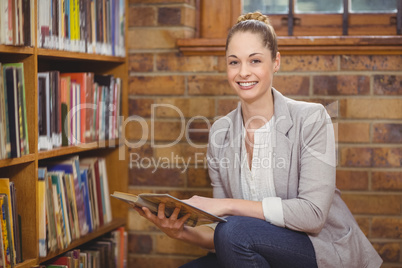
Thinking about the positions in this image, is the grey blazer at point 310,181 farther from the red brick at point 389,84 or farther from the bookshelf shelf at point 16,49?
the bookshelf shelf at point 16,49

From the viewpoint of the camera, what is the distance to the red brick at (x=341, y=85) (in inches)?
82.6

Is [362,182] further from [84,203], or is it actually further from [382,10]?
[84,203]

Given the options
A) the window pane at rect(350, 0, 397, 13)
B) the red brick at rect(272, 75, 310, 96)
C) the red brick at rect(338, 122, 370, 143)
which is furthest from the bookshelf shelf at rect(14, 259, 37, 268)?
the window pane at rect(350, 0, 397, 13)

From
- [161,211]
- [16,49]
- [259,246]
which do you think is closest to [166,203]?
[161,211]

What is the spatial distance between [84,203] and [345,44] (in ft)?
3.85

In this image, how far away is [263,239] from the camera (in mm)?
1478

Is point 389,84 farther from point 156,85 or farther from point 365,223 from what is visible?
point 156,85

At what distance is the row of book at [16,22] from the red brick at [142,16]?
2.26ft

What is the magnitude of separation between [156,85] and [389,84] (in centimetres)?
94

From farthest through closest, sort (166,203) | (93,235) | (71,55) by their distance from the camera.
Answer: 1. (93,235)
2. (71,55)
3. (166,203)

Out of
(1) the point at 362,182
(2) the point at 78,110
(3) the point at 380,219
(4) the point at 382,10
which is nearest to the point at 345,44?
(4) the point at 382,10

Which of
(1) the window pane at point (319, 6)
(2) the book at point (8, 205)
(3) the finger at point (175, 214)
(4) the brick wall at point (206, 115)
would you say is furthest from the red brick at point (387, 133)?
(2) the book at point (8, 205)

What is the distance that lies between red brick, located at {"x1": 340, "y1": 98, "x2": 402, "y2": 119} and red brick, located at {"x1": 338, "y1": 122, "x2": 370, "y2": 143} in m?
0.04

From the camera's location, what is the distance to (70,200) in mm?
1904
